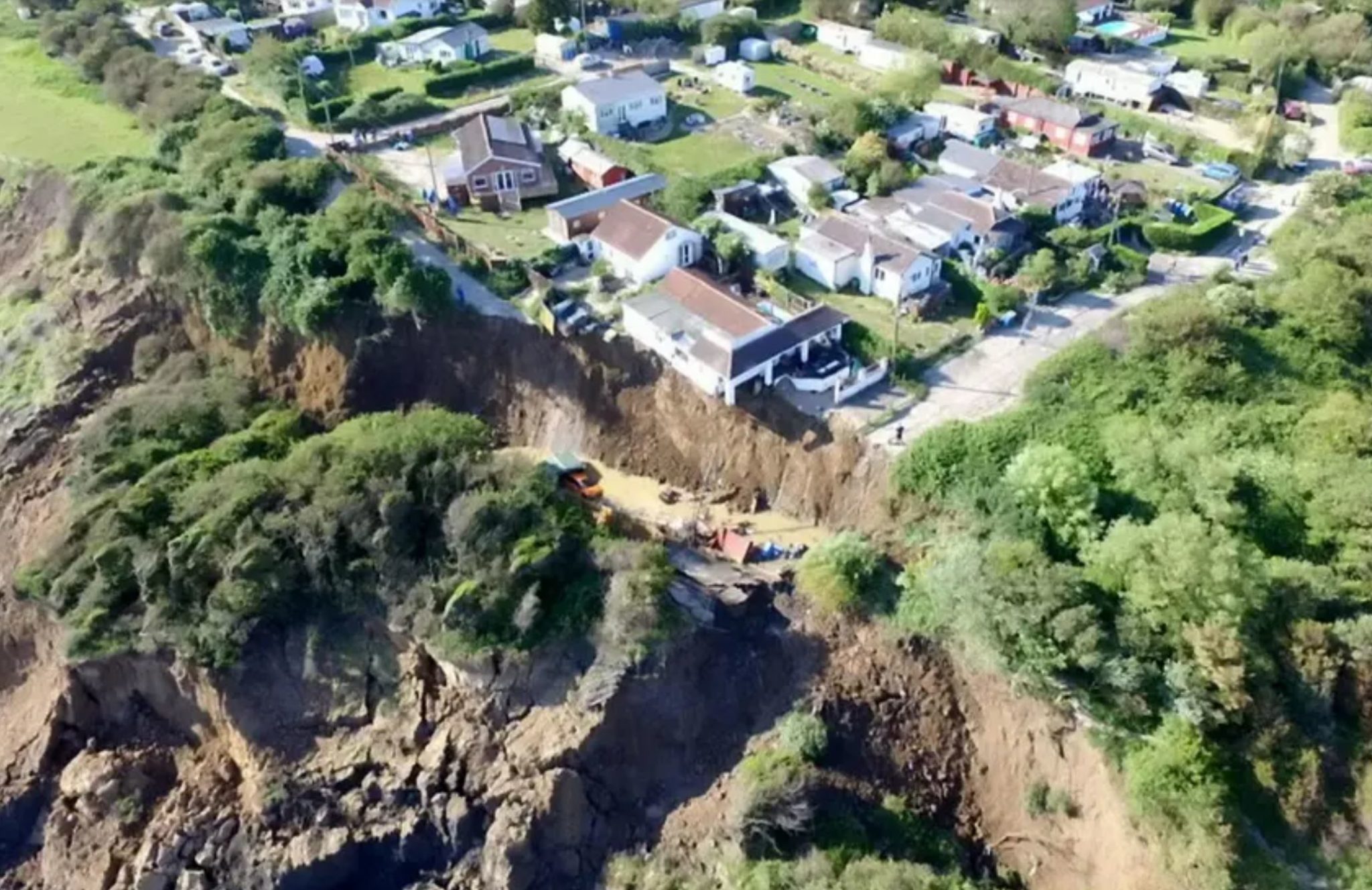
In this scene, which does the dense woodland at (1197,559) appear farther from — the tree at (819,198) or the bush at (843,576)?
the tree at (819,198)

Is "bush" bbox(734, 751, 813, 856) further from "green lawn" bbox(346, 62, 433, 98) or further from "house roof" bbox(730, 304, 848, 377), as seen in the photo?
"green lawn" bbox(346, 62, 433, 98)

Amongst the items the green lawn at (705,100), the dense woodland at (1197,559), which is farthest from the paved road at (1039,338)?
the green lawn at (705,100)

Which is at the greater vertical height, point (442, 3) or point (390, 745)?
point (442, 3)

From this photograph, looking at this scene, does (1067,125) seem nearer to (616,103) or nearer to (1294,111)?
(1294,111)

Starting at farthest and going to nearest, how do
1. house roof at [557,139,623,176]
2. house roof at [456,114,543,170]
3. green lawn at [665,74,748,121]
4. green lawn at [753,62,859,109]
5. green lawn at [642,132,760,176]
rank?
green lawn at [753,62,859,109]
green lawn at [665,74,748,121]
green lawn at [642,132,760,176]
house roof at [557,139,623,176]
house roof at [456,114,543,170]

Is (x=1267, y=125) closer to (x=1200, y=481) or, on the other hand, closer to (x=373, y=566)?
(x=1200, y=481)

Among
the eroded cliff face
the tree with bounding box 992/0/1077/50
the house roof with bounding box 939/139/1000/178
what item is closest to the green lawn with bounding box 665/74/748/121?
the house roof with bounding box 939/139/1000/178

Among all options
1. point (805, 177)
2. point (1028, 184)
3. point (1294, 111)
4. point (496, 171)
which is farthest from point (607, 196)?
point (1294, 111)

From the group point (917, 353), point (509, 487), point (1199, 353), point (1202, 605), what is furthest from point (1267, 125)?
point (509, 487)
